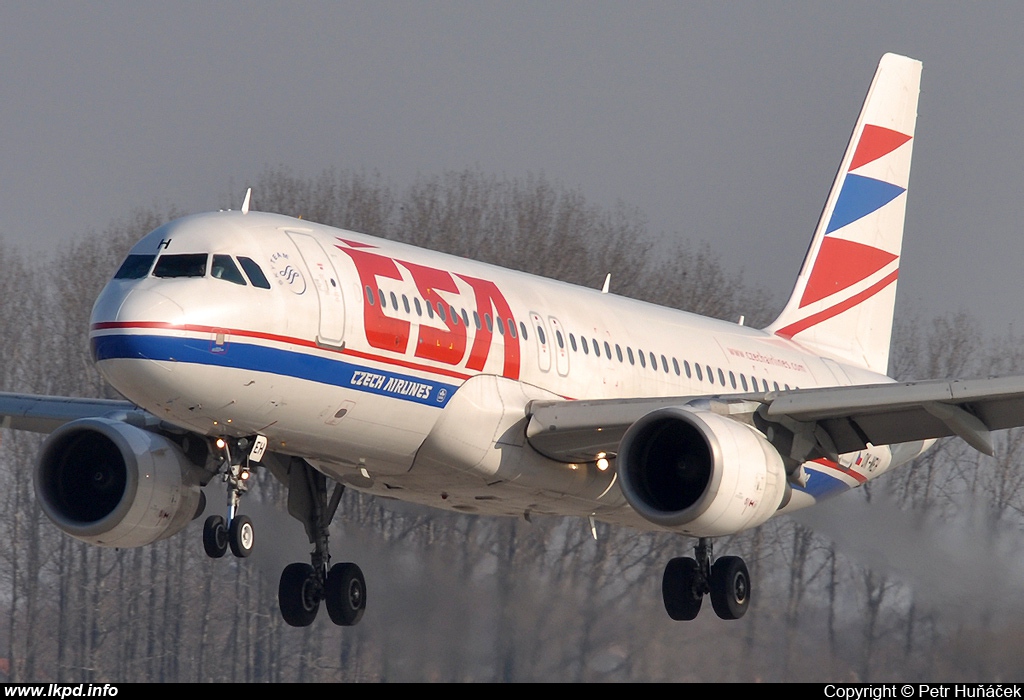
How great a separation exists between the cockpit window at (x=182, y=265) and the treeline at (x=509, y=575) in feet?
24.9

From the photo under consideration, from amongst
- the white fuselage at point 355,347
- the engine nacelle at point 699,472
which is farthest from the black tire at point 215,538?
the engine nacelle at point 699,472

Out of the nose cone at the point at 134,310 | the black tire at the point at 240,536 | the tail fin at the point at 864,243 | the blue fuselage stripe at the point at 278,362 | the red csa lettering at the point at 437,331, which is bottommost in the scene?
the black tire at the point at 240,536

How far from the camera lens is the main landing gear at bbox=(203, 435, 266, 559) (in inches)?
694

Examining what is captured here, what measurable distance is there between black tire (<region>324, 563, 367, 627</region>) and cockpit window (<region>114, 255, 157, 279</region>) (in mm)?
6420

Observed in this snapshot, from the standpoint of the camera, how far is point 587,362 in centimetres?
2084

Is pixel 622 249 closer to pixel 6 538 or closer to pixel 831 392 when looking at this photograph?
pixel 6 538

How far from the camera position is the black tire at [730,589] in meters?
22.3

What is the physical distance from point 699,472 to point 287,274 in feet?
18.9

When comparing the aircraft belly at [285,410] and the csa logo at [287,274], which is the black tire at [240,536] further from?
the csa logo at [287,274]

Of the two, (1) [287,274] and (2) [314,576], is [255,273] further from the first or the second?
(2) [314,576]

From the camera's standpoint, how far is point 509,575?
28.0 meters
